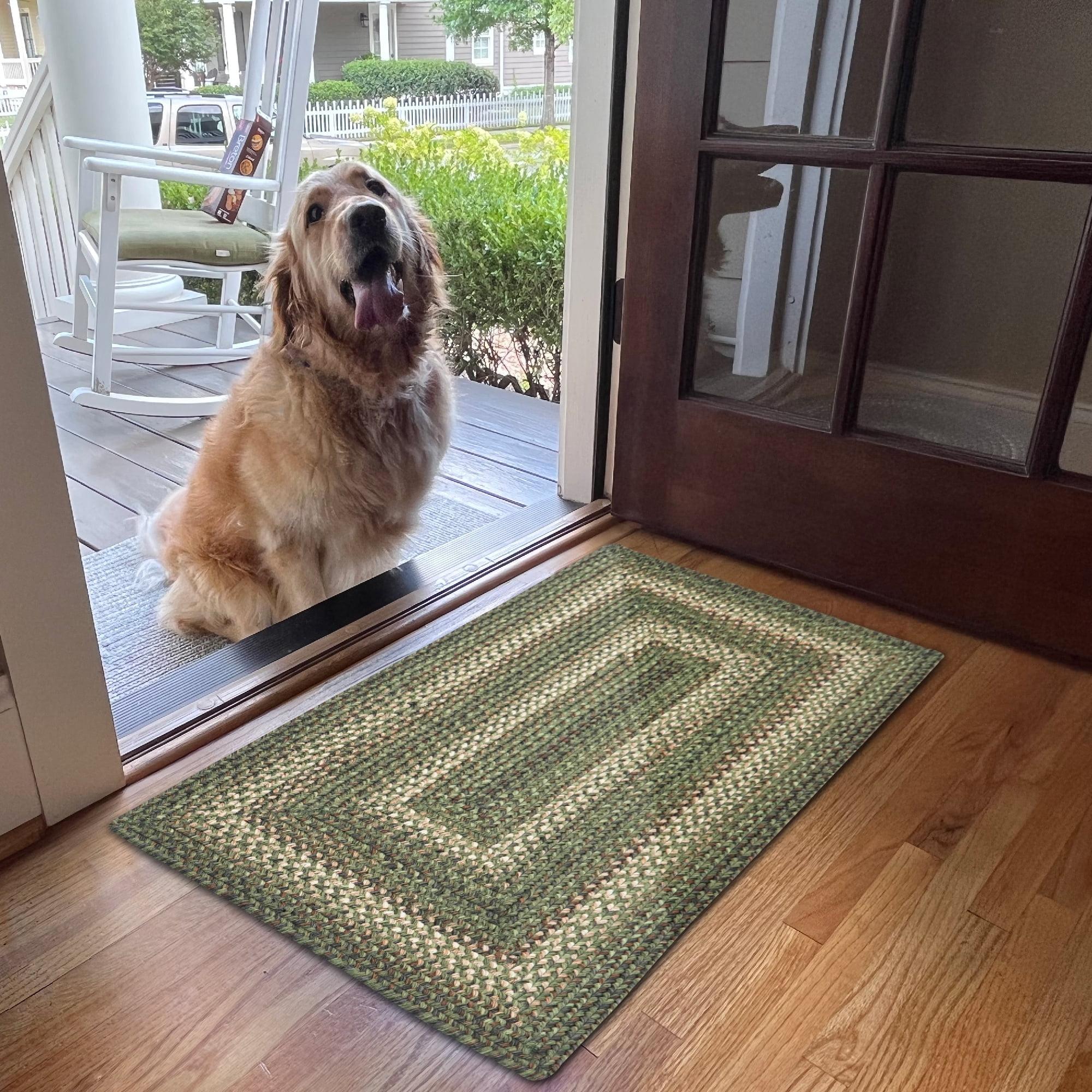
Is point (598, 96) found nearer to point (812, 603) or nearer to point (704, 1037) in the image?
point (812, 603)

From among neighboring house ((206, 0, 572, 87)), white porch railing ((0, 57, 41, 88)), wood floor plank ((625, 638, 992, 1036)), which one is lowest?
wood floor plank ((625, 638, 992, 1036))

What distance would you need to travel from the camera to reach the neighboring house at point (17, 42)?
7148 millimetres

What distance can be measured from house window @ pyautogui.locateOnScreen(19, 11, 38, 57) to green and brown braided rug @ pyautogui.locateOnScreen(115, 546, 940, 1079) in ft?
26.4

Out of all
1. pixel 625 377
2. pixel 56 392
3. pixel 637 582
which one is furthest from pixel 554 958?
pixel 56 392

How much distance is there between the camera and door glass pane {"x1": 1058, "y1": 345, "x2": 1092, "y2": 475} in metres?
1.31

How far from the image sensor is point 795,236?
1521mm

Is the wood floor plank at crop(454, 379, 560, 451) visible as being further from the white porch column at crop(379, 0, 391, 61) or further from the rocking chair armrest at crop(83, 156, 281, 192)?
the white porch column at crop(379, 0, 391, 61)

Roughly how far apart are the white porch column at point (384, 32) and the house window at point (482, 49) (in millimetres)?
1363

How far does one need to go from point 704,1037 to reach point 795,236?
1.20 meters

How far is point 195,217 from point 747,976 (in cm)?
266

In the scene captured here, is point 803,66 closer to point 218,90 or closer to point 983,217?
point 983,217

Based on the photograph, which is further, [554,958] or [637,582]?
[637,582]

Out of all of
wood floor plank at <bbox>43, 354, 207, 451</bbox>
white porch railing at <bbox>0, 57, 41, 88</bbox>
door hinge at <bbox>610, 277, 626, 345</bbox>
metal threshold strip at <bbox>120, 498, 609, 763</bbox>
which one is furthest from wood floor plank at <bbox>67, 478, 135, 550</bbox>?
white porch railing at <bbox>0, 57, 41, 88</bbox>

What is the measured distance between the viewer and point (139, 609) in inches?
71.4
